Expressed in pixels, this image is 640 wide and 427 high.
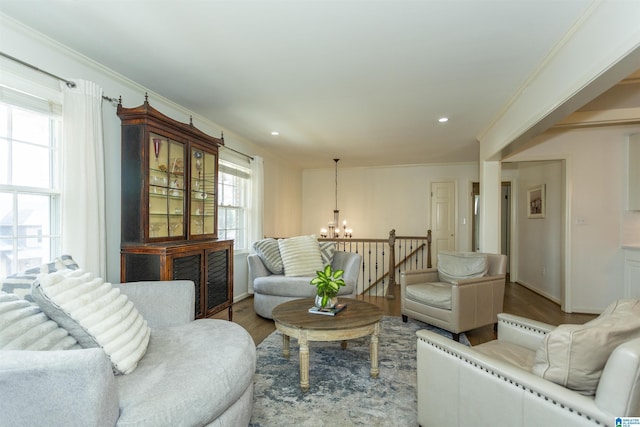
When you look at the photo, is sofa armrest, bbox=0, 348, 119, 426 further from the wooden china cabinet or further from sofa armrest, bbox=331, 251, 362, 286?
sofa armrest, bbox=331, 251, 362, 286

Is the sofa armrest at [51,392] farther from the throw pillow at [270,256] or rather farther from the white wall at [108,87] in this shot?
the throw pillow at [270,256]

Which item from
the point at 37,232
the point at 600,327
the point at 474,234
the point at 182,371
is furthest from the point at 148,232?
the point at 474,234

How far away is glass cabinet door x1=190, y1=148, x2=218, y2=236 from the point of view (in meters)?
3.14

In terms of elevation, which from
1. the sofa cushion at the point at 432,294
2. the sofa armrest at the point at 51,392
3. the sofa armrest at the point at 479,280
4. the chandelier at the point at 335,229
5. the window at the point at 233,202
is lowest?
the sofa cushion at the point at 432,294

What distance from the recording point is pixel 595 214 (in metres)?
3.90

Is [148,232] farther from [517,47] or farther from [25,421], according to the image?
[517,47]

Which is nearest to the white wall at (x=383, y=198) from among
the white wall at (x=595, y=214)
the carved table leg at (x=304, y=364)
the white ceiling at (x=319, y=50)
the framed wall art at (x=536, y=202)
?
the framed wall art at (x=536, y=202)

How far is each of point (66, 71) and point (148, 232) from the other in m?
1.32

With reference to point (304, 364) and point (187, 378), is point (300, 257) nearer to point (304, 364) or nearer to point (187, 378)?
point (304, 364)

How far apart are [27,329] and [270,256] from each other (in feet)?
8.91

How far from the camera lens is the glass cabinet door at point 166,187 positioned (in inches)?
104

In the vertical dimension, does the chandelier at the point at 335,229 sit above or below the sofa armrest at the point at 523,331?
above

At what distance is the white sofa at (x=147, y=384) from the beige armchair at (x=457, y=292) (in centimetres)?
207

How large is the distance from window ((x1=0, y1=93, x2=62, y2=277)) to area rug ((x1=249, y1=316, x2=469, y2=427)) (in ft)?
5.96
